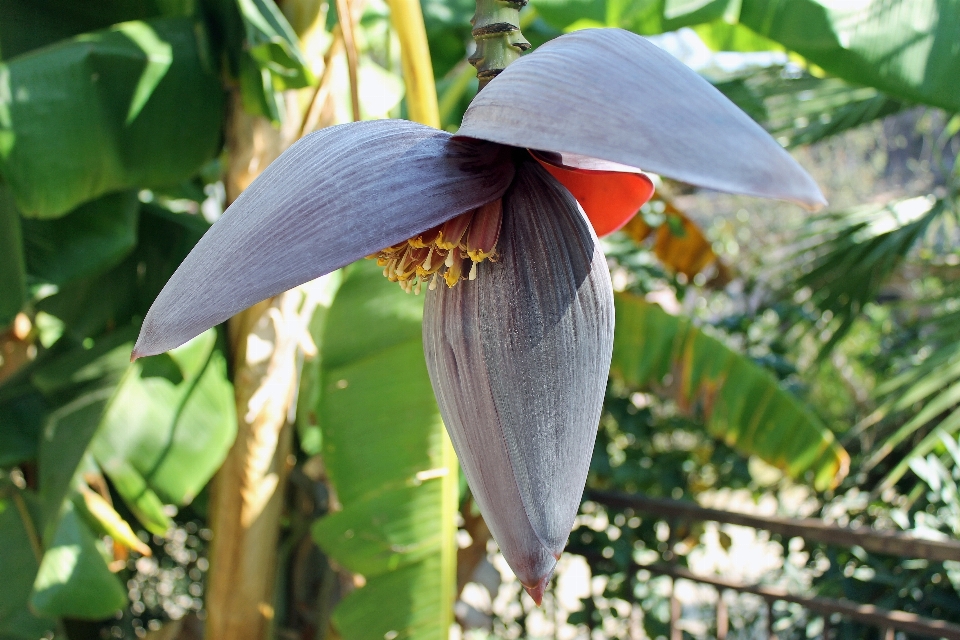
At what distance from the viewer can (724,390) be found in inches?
50.1

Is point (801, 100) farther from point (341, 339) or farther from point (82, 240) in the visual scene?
point (82, 240)

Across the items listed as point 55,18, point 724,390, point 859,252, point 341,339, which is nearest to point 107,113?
point 55,18

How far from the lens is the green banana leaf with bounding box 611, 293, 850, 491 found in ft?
4.04

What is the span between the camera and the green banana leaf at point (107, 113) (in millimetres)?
770

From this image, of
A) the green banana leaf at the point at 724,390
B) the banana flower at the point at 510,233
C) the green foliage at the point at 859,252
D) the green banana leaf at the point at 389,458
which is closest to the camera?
the banana flower at the point at 510,233

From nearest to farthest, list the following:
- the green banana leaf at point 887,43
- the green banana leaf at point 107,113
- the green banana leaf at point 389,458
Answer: the green banana leaf at point 887,43
the green banana leaf at point 107,113
the green banana leaf at point 389,458

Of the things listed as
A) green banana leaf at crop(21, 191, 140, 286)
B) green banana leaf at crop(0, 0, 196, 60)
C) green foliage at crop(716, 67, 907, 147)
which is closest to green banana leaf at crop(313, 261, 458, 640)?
green banana leaf at crop(21, 191, 140, 286)

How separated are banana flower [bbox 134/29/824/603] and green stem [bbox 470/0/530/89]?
4cm

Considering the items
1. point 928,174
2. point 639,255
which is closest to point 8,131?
point 639,255

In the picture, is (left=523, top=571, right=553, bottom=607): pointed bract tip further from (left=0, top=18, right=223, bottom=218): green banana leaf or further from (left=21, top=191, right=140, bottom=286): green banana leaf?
(left=21, top=191, right=140, bottom=286): green banana leaf

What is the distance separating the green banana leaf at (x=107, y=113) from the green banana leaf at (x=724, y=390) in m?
0.79

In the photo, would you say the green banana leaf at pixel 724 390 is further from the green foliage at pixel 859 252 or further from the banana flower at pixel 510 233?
the banana flower at pixel 510 233

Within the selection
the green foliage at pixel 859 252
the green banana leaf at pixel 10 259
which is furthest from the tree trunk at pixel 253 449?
the green foliage at pixel 859 252

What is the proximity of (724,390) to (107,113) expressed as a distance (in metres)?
1.04
